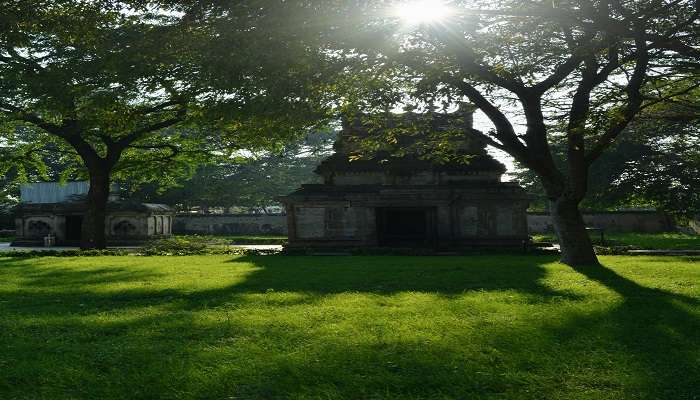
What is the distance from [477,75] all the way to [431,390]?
29.1ft

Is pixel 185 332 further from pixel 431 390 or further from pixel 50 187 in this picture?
pixel 50 187

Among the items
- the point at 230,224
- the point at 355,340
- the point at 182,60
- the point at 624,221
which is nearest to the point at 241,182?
the point at 230,224

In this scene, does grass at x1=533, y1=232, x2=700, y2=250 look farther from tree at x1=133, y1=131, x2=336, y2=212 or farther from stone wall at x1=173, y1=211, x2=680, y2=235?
tree at x1=133, y1=131, x2=336, y2=212

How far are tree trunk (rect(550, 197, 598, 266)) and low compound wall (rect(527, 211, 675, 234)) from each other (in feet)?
90.9

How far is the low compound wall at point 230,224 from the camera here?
43312 millimetres

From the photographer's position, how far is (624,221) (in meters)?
40.0

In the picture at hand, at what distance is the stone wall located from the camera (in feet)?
130

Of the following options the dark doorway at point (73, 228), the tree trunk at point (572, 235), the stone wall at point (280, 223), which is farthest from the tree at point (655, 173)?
the dark doorway at point (73, 228)

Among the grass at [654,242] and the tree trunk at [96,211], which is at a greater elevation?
the tree trunk at [96,211]

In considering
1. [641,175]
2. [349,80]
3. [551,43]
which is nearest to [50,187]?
[349,80]

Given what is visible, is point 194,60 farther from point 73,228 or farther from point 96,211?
point 73,228

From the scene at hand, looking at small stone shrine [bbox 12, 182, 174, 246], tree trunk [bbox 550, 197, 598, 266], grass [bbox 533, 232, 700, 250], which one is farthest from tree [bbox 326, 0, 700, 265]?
small stone shrine [bbox 12, 182, 174, 246]

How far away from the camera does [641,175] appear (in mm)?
28844

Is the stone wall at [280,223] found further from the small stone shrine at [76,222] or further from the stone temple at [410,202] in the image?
the stone temple at [410,202]
